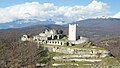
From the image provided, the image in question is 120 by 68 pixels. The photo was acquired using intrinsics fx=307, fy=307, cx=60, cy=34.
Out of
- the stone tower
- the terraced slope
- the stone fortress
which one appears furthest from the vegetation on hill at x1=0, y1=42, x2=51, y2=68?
the stone tower

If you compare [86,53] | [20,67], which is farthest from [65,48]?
[20,67]

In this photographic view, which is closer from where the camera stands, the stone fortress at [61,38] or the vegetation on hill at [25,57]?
the vegetation on hill at [25,57]

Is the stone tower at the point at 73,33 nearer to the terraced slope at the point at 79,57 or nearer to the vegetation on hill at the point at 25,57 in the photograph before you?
the terraced slope at the point at 79,57

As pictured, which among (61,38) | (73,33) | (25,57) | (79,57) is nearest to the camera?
(25,57)

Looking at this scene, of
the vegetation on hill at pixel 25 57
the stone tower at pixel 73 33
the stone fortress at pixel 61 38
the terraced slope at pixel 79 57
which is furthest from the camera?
the stone tower at pixel 73 33

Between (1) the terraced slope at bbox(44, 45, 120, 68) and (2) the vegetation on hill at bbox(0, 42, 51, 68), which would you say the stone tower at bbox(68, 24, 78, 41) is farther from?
(2) the vegetation on hill at bbox(0, 42, 51, 68)

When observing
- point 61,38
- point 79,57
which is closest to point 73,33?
point 61,38

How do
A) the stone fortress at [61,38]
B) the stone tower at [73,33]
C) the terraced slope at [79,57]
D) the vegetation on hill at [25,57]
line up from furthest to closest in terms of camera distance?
the stone tower at [73,33], the stone fortress at [61,38], the vegetation on hill at [25,57], the terraced slope at [79,57]

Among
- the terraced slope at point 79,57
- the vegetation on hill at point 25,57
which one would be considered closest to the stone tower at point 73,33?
the terraced slope at point 79,57

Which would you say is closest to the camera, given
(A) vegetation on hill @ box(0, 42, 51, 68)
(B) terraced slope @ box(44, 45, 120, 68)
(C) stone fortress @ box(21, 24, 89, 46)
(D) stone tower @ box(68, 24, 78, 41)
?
(B) terraced slope @ box(44, 45, 120, 68)

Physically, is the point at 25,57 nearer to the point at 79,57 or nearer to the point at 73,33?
the point at 79,57

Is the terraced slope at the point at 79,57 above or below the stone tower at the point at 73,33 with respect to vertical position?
below

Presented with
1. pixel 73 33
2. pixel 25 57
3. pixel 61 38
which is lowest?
pixel 25 57
